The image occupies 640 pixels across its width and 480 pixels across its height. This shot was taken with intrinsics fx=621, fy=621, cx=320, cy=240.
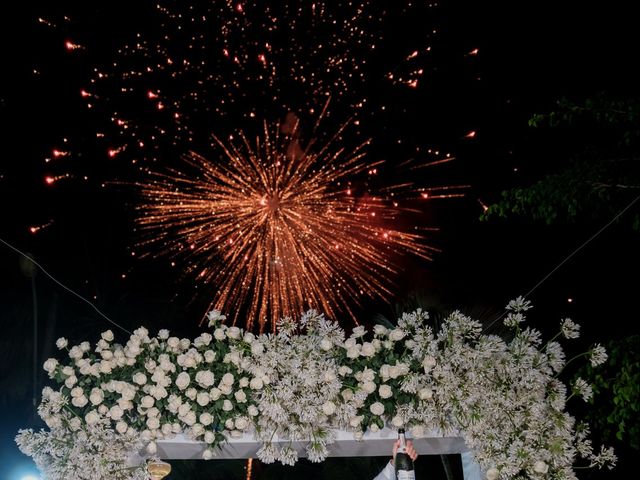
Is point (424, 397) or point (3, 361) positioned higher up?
point (3, 361)

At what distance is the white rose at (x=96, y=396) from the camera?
11.1 ft

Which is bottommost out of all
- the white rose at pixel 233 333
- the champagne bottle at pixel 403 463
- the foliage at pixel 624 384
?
the champagne bottle at pixel 403 463

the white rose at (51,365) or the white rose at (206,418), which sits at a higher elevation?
the white rose at (51,365)

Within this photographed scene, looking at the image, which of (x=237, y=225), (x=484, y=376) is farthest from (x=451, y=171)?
(x=484, y=376)

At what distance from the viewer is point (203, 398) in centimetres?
338

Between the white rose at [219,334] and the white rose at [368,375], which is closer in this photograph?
the white rose at [368,375]

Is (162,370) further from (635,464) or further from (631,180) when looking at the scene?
(635,464)

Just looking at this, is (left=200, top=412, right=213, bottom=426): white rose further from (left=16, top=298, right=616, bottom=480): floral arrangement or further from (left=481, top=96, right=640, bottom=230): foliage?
(left=481, top=96, right=640, bottom=230): foliage

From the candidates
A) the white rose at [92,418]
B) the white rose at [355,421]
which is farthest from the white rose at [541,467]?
the white rose at [92,418]

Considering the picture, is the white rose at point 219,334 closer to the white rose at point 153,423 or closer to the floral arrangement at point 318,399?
the floral arrangement at point 318,399

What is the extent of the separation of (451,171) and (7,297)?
31.8 feet

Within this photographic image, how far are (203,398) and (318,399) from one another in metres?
0.63

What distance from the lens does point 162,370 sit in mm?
3447

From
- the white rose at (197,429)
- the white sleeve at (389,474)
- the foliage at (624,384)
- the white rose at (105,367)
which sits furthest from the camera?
the foliage at (624,384)
